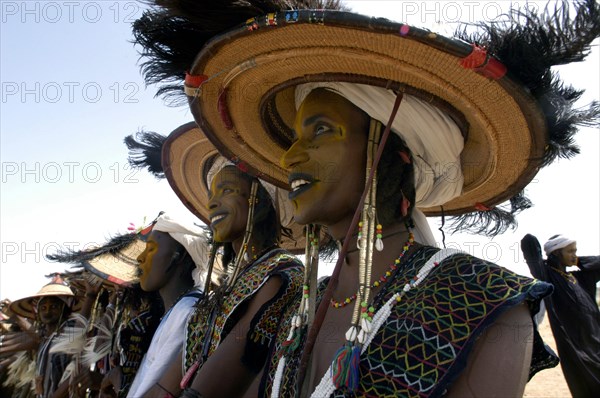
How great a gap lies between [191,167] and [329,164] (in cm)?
185

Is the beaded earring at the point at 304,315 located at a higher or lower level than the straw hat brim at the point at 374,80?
lower

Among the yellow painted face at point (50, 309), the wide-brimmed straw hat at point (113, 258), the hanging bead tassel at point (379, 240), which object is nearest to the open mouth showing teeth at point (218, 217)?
the hanging bead tassel at point (379, 240)

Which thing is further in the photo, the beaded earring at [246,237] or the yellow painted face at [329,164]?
the beaded earring at [246,237]

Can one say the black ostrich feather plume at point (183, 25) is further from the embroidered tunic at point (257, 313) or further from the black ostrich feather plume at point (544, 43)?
the embroidered tunic at point (257, 313)

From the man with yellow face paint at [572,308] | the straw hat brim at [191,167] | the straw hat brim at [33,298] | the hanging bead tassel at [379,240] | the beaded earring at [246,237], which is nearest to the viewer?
the hanging bead tassel at [379,240]

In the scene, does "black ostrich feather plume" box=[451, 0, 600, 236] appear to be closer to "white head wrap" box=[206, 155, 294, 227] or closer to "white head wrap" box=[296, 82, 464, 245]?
"white head wrap" box=[296, 82, 464, 245]

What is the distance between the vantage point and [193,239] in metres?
4.32

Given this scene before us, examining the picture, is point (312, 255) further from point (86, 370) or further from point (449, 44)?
point (86, 370)

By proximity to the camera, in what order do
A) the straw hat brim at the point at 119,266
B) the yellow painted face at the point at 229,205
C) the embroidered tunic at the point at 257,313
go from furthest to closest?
the straw hat brim at the point at 119,266 < the yellow painted face at the point at 229,205 < the embroidered tunic at the point at 257,313

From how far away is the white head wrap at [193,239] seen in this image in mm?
4277

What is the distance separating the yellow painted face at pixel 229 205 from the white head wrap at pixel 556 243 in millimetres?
5340

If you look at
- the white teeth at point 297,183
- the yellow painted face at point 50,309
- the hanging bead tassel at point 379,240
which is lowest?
the yellow painted face at point 50,309

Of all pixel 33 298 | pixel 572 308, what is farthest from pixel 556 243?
pixel 33 298

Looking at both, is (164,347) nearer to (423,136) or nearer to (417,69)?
(423,136)
